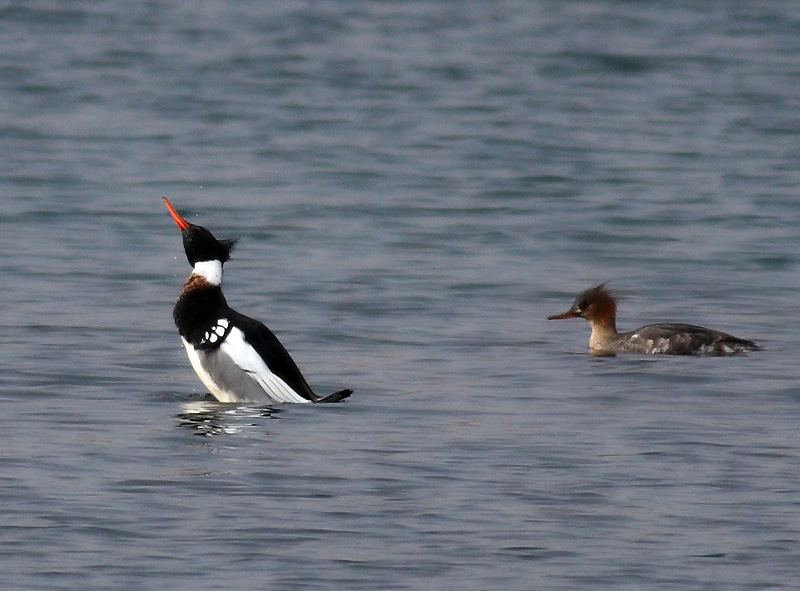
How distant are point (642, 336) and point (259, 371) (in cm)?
267

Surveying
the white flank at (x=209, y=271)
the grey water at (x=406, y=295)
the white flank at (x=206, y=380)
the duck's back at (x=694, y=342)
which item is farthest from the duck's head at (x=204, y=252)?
the duck's back at (x=694, y=342)

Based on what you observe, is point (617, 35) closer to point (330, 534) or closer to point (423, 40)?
A: point (423, 40)

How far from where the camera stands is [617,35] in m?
25.1

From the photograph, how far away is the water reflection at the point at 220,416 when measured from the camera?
792cm

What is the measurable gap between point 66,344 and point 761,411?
149 inches

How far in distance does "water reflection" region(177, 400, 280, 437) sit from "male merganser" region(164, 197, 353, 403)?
0.29 feet

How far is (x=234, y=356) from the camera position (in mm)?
8398

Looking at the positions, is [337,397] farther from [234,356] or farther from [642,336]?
[642,336]

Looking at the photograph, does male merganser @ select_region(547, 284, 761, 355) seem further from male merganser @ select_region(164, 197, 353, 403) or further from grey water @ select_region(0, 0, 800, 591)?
male merganser @ select_region(164, 197, 353, 403)

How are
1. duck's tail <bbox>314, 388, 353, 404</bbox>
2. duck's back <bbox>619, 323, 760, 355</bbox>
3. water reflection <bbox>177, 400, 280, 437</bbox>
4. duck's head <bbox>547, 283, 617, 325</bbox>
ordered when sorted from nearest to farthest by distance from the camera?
water reflection <bbox>177, 400, 280, 437</bbox>
duck's tail <bbox>314, 388, 353, 404</bbox>
duck's back <bbox>619, 323, 760, 355</bbox>
duck's head <bbox>547, 283, 617, 325</bbox>

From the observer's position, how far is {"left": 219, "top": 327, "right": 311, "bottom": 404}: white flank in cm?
838

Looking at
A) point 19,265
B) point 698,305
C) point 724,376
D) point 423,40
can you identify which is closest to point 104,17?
point 423,40

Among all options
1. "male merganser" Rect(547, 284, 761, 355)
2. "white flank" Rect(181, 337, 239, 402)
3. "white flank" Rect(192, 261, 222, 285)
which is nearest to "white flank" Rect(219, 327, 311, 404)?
"white flank" Rect(181, 337, 239, 402)

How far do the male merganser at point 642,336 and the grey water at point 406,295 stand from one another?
0.32 feet
